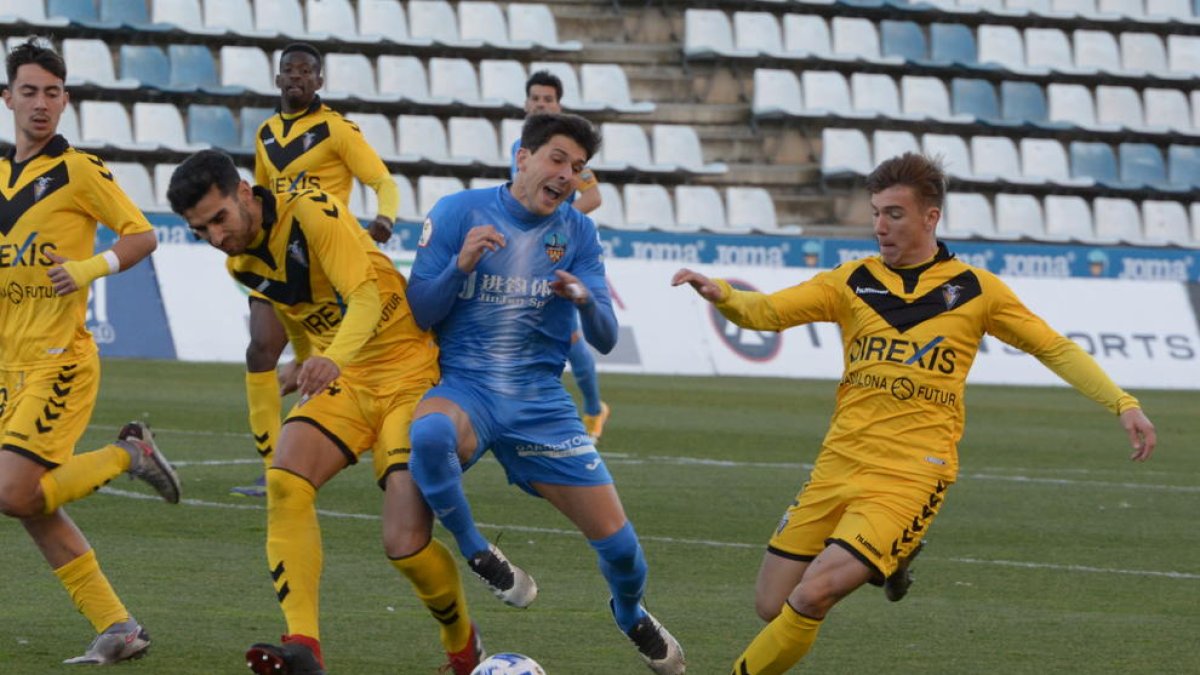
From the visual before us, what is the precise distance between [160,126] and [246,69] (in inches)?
55.5

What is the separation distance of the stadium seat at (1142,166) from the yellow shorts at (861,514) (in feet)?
76.3

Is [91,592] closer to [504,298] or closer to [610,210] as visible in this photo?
[504,298]

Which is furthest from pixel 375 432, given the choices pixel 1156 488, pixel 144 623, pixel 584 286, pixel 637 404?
pixel 637 404

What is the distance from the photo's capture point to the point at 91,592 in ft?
21.3

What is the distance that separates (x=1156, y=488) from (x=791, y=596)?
7518 millimetres

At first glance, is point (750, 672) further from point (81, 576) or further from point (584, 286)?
point (81, 576)

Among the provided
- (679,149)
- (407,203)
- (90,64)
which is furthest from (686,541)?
(679,149)

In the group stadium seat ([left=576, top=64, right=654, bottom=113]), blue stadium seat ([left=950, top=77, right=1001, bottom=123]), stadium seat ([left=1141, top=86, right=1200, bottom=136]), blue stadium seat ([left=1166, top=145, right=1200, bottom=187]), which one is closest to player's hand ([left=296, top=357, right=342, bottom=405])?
stadium seat ([left=576, top=64, right=654, bottom=113])

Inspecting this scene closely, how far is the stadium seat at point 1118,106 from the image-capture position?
94.8ft

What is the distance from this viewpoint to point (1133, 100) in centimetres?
2897

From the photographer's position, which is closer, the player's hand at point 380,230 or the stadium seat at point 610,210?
the player's hand at point 380,230

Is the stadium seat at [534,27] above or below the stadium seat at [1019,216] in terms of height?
above

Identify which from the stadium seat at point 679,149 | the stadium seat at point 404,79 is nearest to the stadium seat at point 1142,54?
the stadium seat at point 679,149

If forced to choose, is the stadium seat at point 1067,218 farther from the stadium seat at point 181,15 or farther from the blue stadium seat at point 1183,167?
the stadium seat at point 181,15
